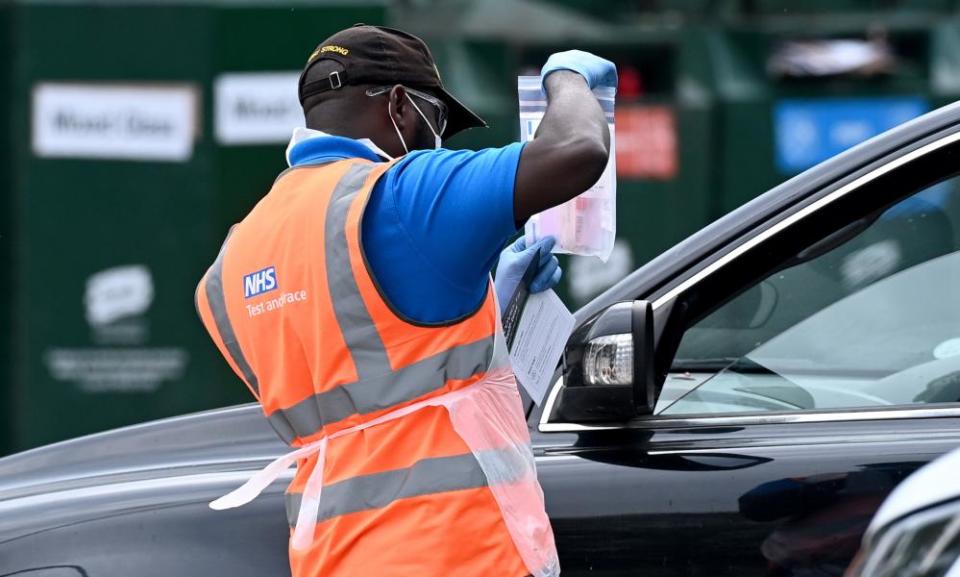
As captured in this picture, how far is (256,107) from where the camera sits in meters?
7.80

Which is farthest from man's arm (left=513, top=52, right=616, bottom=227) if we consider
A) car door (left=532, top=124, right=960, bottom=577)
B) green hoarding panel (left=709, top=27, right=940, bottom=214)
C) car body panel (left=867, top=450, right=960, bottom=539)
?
green hoarding panel (left=709, top=27, right=940, bottom=214)

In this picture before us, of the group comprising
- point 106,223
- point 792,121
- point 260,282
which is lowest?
point 106,223

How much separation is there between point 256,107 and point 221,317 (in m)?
5.23

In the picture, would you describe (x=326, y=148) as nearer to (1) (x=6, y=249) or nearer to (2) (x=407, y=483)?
(2) (x=407, y=483)

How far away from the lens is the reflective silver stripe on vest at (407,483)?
8.05 ft

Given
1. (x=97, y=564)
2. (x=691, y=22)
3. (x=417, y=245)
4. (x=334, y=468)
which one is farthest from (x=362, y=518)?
(x=691, y=22)

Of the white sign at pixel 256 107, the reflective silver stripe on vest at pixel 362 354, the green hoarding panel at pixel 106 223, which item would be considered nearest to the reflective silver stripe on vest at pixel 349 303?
the reflective silver stripe on vest at pixel 362 354

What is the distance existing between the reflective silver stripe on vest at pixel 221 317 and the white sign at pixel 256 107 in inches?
Result: 200

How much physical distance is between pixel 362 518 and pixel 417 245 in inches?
17.6

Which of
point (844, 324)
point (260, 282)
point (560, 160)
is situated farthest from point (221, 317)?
point (844, 324)

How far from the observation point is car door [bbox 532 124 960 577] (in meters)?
2.72

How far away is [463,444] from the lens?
2.48 meters

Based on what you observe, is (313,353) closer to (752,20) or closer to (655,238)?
(655,238)

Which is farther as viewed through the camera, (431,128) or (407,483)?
(431,128)
